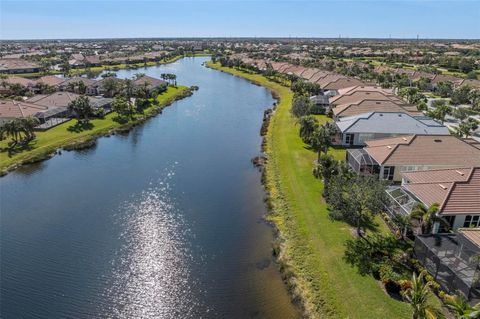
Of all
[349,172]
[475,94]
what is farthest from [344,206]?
[475,94]

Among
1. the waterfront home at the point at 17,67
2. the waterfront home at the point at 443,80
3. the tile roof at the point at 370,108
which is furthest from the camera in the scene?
the waterfront home at the point at 17,67

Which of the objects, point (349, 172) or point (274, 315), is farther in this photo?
point (349, 172)

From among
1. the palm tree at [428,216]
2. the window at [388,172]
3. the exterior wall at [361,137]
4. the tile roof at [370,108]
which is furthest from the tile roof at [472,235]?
the tile roof at [370,108]

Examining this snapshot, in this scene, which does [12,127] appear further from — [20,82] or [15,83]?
[20,82]

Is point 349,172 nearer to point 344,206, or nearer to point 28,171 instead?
point 344,206

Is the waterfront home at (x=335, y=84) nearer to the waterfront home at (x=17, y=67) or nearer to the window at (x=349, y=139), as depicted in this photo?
the window at (x=349, y=139)

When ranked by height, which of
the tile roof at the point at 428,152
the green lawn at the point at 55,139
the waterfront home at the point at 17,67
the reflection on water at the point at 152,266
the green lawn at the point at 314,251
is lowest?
the reflection on water at the point at 152,266
